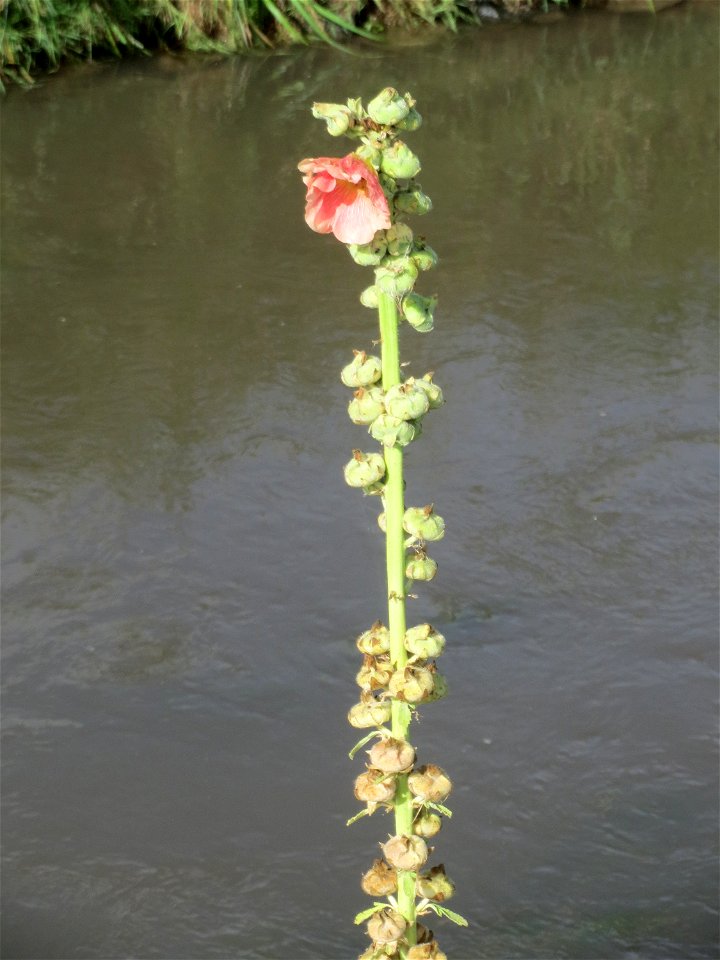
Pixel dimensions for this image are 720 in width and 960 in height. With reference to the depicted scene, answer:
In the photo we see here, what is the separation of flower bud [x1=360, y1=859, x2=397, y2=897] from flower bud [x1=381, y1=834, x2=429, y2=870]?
2.4 inches

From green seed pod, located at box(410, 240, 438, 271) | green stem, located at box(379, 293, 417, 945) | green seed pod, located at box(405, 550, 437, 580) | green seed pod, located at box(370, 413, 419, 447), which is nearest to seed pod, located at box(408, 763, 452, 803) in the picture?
green stem, located at box(379, 293, 417, 945)

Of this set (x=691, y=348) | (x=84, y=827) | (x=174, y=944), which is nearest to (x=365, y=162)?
(x=174, y=944)

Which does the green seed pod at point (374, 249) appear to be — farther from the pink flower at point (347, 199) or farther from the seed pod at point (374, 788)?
the seed pod at point (374, 788)

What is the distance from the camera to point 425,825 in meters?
0.91

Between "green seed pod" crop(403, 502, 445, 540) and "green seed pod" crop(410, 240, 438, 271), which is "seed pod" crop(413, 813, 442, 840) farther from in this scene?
"green seed pod" crop(410, 240, 438, 271)

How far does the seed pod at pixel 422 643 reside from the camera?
0.85 m

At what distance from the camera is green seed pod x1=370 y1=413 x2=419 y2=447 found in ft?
2.64

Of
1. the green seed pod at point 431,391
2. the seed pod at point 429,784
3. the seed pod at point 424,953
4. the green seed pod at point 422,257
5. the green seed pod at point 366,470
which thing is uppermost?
the green seed pod at point 422,257

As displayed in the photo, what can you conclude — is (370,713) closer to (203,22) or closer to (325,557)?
(325,557)

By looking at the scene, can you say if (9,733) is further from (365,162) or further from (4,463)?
(365,162)

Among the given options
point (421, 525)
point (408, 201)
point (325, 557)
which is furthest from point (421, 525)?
point (325, 557)

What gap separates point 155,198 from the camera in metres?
5.36

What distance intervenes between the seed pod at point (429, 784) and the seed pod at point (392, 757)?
4 cm

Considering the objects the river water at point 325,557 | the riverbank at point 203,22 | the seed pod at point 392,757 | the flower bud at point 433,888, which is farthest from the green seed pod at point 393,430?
the riverbank at point 203,22
